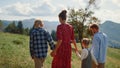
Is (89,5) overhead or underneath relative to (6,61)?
overhead

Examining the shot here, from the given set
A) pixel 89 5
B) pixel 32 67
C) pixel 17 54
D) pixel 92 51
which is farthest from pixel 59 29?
pixel 89 5

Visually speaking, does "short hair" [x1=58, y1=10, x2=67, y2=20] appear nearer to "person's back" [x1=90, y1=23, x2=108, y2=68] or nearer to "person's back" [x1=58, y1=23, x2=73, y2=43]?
"person's back" [x1=58, y1=23, x2=73, y2=43]

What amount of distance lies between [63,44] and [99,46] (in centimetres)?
167

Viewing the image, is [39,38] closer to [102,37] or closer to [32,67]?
[102,37]

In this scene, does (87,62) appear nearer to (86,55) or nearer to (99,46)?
(86,55)

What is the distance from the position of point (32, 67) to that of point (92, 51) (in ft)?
26.2

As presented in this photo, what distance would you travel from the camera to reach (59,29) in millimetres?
13367

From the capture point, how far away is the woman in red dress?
1328 centimetres

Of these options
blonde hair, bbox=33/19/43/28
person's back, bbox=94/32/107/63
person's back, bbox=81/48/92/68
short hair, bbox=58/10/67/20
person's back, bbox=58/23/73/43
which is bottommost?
person's back, bbox=81/48/92/68

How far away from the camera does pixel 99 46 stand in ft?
41.1

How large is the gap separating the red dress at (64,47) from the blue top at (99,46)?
4.48ft

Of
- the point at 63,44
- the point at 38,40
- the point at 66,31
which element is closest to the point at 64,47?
the point at 63,44

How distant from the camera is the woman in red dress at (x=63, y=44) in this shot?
43.6 feet

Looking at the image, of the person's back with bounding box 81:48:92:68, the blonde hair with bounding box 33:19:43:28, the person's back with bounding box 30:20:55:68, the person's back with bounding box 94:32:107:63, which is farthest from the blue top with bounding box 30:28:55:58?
Result: the person's back with bounding box 94:32:107:63
